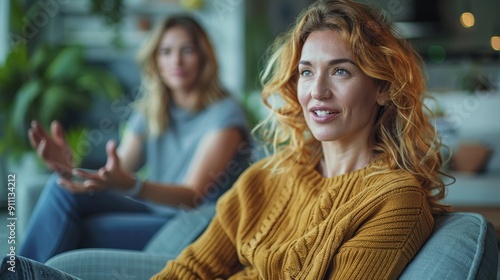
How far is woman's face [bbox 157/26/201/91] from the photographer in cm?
259

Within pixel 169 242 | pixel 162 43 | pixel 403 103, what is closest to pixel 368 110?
pixel 403 103

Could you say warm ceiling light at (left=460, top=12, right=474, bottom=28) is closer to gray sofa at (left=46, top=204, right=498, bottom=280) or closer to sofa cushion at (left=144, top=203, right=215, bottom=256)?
sofa cushion at (left=144, top=203, right=215, bottom=256)

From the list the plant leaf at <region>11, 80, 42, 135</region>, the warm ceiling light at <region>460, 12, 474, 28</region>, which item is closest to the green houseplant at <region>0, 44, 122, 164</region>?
the plant leaf at <region>11, 80, 42, 135</region>

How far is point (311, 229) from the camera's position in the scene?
4.60ft

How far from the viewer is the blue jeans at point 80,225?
85.4 inches

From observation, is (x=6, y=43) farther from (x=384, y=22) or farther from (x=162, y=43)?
(x=384, y=22)

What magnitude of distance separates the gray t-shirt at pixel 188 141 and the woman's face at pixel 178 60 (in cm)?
9

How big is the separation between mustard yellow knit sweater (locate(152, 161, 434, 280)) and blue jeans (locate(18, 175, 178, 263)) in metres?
0.73

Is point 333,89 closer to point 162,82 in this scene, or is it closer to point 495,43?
point 162,82

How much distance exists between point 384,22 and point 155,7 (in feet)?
12.5

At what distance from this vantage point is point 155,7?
5.12 meters

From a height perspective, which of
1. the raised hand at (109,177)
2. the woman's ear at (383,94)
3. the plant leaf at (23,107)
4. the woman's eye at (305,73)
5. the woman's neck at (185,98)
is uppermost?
the woman's eye at (305,73)

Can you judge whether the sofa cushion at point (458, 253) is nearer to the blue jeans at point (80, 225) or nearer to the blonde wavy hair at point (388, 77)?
the blonde wavy hair at point (388, 77)

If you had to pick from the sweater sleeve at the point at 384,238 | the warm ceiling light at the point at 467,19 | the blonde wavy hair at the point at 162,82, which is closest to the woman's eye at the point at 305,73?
the sweater sleeve at the point at 384,238
